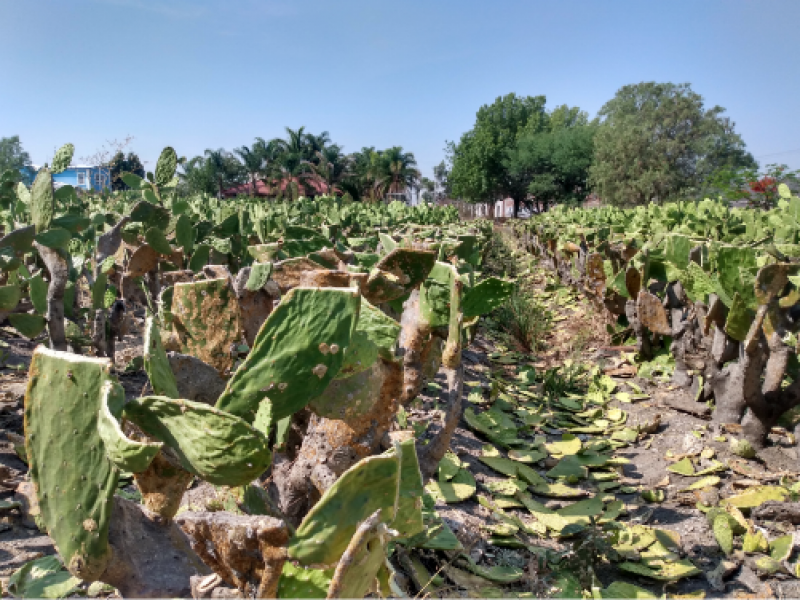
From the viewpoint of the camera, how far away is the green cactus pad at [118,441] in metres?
0.94

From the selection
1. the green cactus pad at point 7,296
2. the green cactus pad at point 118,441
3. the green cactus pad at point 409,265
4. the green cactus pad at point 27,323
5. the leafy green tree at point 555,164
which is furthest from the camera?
the leafy green tree at point 555,164

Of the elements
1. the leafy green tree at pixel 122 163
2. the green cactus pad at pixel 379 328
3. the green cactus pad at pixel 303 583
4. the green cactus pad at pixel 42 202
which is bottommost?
the green cactus pad at pixel 303 583

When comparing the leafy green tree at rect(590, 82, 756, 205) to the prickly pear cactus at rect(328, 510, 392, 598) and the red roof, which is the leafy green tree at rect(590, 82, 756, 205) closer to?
the red roof

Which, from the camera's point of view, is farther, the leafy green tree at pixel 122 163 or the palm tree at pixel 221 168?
the palm tree at pixel 221 168

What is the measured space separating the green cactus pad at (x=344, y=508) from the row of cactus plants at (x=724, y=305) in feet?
8.90

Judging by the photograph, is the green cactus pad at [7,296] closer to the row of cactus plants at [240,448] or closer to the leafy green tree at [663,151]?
the row of cactus plants at [240,448]

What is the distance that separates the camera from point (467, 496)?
8.96 feet

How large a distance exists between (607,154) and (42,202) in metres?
43.3

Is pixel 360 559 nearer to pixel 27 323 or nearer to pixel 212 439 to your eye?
pixel 212 439

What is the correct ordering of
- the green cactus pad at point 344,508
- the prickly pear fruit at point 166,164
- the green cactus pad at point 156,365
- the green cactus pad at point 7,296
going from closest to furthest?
the green cactus pad at point 344,508, the green cactus pad at point 156,365, the green cactus pad at point 7,296, the prickly pear fruit at point 166,164

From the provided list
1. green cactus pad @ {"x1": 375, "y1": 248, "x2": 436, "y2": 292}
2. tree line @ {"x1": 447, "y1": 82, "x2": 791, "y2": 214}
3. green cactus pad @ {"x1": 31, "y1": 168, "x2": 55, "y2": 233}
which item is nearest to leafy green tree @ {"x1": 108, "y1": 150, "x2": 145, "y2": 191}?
green cactus pad @ {"x1": 31, "y1": 168, "x2": 55, "y2": 233}

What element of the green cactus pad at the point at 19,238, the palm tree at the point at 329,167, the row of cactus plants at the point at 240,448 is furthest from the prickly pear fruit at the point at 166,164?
the palm tree at the point at 329,167

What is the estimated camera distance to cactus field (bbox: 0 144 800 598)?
42.8 inches

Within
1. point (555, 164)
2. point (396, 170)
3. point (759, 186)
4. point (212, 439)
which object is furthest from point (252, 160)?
point (212, 439)
